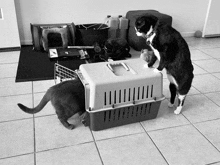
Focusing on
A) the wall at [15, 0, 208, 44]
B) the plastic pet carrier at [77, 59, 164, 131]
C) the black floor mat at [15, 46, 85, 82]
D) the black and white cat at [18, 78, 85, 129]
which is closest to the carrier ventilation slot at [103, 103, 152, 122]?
the plastic pet carrier at [77, 59, 164, 131]

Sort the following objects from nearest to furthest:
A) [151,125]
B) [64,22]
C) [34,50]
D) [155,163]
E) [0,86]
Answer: [155,163]
[151,125]
[0,86]
[34,50]
[64,22]

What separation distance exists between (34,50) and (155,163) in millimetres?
2091

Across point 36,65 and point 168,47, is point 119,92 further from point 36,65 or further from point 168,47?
point 36,65

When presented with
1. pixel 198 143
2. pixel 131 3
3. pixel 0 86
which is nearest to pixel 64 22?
pixel 131 3

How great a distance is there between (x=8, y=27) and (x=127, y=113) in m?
1.99

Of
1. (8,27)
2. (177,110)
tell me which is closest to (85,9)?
(8,27)

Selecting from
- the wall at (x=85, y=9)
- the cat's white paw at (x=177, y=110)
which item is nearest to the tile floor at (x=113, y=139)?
the cat's white paw at (x=177, y=110)

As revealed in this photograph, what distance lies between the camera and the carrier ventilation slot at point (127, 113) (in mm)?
1479

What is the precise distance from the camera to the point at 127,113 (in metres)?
1.53

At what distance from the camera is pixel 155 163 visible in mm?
1304

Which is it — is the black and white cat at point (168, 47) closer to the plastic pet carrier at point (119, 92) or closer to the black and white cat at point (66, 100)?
the plastic pet carrier at point (119, 92)

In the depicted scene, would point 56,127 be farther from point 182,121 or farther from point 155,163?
point 182,121

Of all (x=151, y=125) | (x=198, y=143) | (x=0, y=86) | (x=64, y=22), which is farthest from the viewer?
(x=64, y=22)

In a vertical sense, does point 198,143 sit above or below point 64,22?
below
